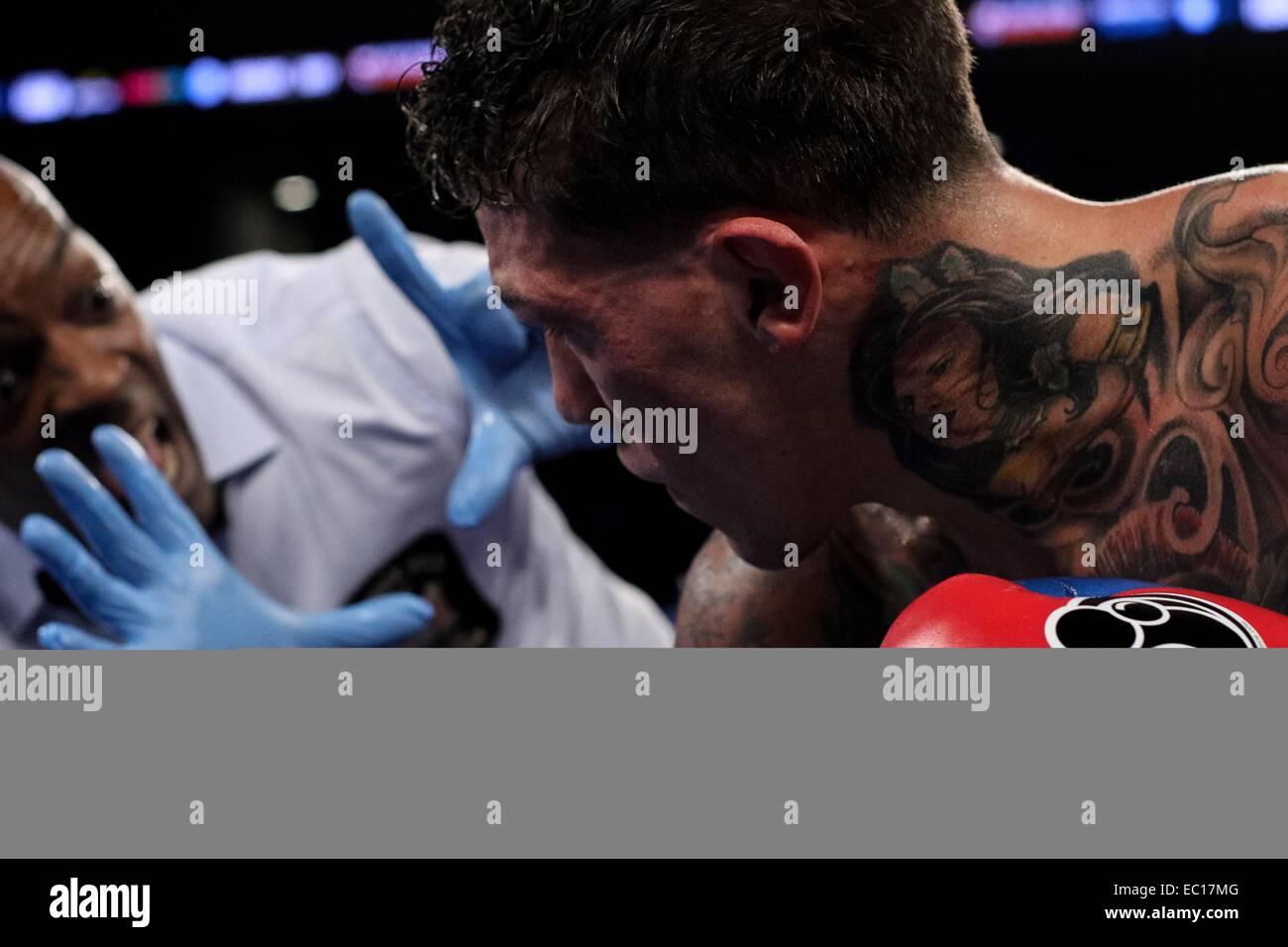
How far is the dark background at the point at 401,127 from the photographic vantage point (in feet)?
9.93

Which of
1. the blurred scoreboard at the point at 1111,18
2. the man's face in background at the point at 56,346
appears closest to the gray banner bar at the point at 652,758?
the man's face in background at the point at 56,346

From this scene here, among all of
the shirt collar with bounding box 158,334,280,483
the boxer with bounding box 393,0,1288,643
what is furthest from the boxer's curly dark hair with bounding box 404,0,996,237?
the shirt collar with bounding box 158,334,280,483

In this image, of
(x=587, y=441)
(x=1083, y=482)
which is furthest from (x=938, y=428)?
(x=587, y=441)

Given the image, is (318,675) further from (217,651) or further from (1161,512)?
(1161,512)

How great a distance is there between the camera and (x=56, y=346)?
151 centimetres

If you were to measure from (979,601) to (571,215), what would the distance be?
34 cm

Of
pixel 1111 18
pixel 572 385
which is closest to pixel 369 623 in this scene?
pixel 572 385

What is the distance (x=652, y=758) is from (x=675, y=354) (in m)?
0.24

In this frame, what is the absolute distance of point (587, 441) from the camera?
69.5 inches

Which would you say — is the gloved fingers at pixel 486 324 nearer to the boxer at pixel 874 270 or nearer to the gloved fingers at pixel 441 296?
the gloved fingers at pixel 441 296

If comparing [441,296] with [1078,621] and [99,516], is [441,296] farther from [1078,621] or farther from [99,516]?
[1078,621]

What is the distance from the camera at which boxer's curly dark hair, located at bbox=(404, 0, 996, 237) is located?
29.8 inches

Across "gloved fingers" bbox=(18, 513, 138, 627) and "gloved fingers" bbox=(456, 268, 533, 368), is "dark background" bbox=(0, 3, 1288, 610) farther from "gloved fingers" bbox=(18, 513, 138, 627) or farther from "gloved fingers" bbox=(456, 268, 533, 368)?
"gloved fingers" bbox=(18, 513, 138, 627)

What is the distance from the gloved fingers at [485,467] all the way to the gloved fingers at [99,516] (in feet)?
1.14
